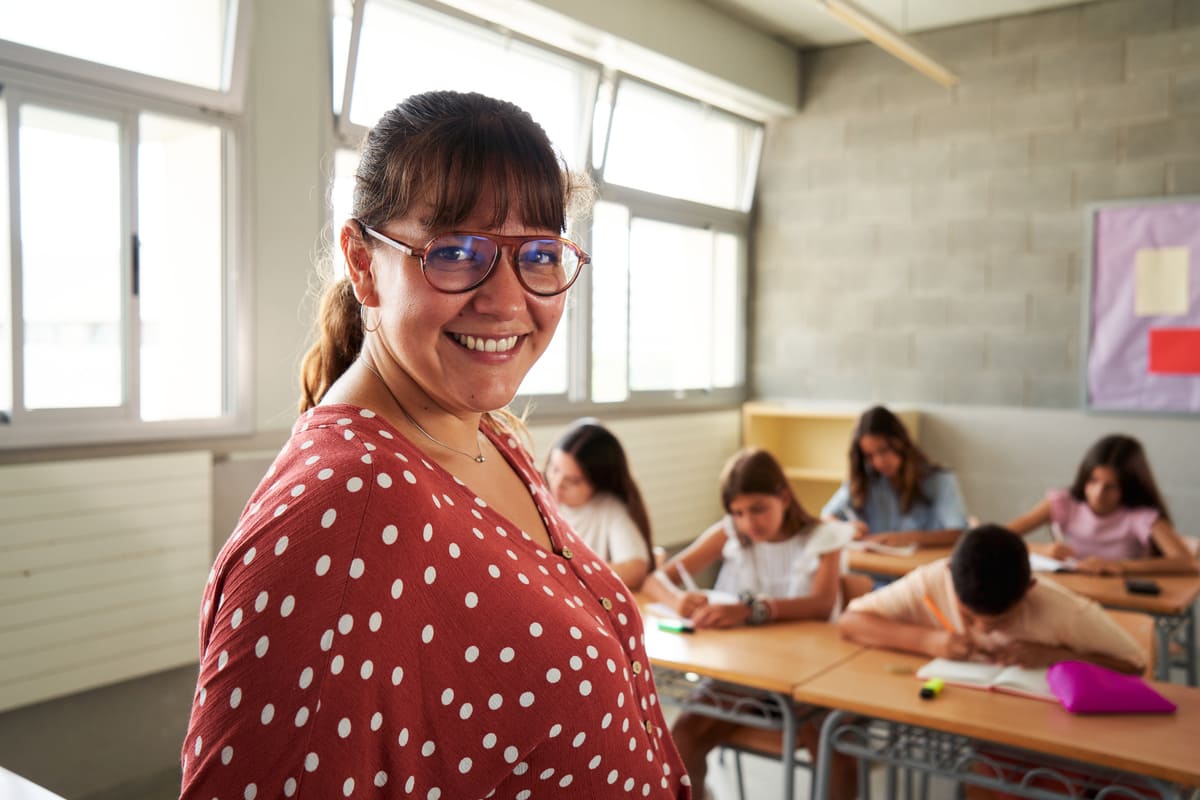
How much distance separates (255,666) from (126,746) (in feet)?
9.82

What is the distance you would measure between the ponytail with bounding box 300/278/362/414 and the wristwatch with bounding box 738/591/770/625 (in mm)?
2055

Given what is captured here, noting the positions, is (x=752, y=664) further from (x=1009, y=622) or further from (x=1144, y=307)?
(x=1144, y=307)

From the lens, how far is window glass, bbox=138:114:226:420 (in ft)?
10.7

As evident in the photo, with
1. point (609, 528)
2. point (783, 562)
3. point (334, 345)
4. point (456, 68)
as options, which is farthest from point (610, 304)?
point (334, 345)

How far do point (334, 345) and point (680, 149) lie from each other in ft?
16.3

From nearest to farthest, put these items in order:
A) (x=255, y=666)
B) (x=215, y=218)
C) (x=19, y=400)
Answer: (x=255, y=666) < (x=19, y=400) < (x=215, y=218)

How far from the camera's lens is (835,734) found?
2.33 metres

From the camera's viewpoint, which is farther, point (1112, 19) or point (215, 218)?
point (1112, 19)

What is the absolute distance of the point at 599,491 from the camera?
341 cm

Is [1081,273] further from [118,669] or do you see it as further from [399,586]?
[399,586]

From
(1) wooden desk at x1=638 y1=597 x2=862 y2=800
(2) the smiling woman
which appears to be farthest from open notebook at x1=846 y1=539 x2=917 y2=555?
(2) the smiling woman

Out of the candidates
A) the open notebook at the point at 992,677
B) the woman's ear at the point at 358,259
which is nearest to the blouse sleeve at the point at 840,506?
the open notebook at the point at 992,677

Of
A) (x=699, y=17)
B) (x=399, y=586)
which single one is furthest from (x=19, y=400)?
(x=699, y=17)

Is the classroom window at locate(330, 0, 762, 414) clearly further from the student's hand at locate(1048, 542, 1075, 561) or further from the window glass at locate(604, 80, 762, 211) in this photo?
the student's hand at locate(1048, 542, 1075, 561)
